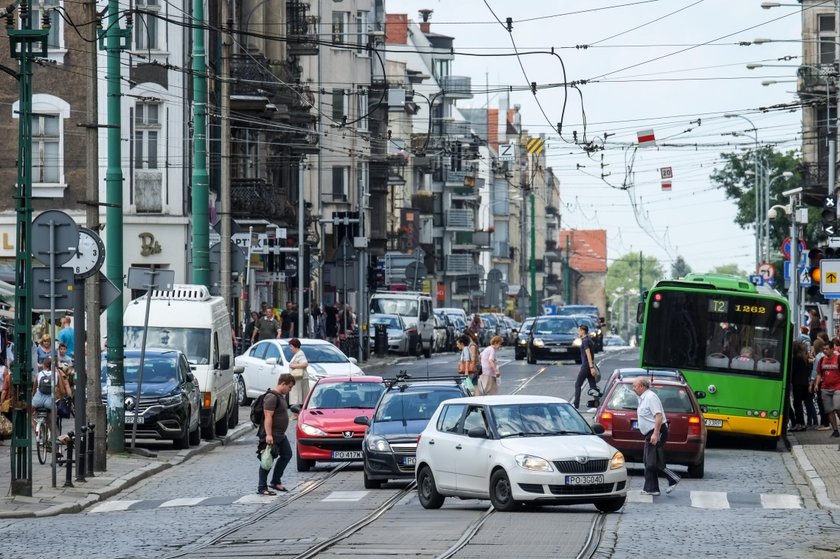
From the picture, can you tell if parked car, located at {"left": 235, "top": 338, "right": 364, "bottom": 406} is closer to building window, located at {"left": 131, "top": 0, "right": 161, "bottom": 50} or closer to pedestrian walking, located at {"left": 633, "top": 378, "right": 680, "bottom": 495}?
building window, located at {"left": 131, "top": 0, "right": 161, "bottom": 50}

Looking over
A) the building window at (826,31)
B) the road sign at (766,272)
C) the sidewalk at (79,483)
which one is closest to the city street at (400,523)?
the sidewalk at (79,483)

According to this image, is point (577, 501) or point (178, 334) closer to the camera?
point (577, 501)

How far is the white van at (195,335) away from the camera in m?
33.9

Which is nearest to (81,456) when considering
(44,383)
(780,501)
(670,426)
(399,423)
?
(44,383)

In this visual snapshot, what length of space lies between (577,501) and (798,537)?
287cm

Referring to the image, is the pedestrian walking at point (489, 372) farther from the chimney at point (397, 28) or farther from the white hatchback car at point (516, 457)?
the chimney at point (397, 28)

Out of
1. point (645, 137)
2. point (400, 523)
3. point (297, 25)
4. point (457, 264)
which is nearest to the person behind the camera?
point (400, 523)

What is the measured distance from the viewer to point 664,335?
33500 millimetres

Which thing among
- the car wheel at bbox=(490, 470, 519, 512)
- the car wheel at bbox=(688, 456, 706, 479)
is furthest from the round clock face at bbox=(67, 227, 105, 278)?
the car wheel at bbox=(688, 456, 706, 479)

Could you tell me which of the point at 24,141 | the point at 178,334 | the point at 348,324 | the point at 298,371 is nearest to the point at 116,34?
the point at 24,141

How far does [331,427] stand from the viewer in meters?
27.8

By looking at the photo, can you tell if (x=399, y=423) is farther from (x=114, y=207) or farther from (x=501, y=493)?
(x=114, y=207)

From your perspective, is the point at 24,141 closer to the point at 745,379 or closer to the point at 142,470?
the point at 142,470

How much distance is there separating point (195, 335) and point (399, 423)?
1034cm
